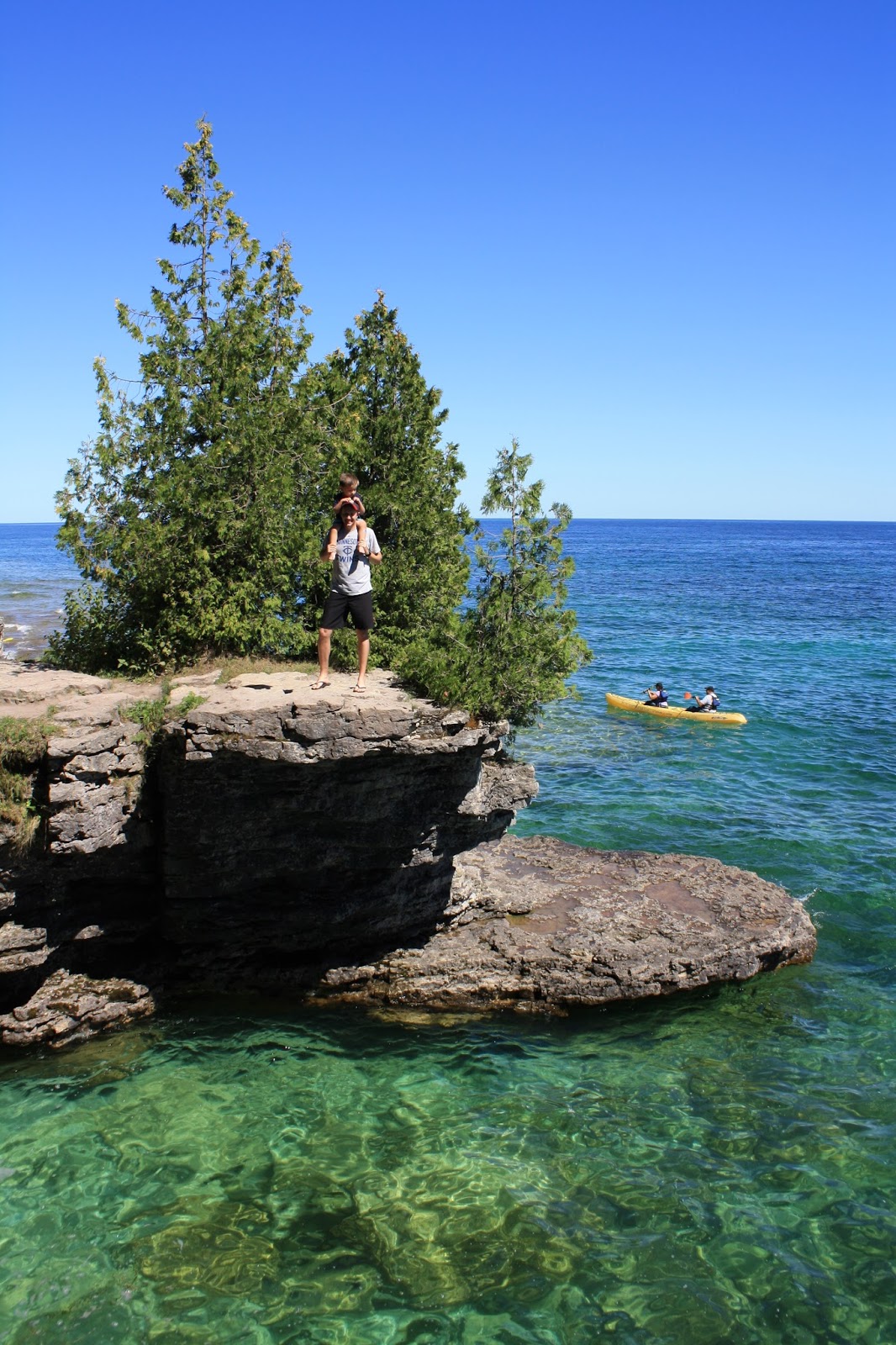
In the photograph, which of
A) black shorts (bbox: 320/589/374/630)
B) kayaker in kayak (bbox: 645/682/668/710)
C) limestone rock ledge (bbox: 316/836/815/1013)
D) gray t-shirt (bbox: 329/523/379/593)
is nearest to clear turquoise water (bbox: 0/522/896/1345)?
limestone rock ledge (bbox: 316/836/815/1013)

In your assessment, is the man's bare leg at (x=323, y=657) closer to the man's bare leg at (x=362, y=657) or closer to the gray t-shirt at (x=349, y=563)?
the man's bare leg at (x=362, y=657)

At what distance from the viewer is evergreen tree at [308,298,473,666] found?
56.2 feet

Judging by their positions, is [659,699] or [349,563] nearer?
[349,563]

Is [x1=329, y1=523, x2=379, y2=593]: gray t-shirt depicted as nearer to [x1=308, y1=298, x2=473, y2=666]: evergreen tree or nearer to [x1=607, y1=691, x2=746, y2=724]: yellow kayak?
[x1=308, y1=298, x2=473, y2=666]: evergreen tree

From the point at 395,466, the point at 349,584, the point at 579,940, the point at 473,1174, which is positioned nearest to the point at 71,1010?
the point at 473,1174

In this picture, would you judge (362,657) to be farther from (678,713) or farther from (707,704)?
(707,704)

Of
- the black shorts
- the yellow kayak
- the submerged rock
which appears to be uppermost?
the black shorts

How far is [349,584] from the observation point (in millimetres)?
13461

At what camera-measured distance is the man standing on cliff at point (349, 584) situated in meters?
13.2

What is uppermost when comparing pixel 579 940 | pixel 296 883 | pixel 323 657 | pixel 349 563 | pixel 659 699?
pixel 349 563

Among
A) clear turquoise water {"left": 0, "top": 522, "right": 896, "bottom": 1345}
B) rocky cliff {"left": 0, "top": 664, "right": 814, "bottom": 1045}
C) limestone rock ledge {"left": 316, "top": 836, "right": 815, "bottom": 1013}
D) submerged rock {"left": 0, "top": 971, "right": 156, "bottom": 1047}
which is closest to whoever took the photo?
clear turquoise water {"left": 0, "top": 522, "right": 896, "bottom": 1345}

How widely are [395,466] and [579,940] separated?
9794 millimetres

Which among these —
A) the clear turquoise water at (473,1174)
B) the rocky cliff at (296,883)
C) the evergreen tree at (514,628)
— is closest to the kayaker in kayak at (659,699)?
the clear turquoise water at (473,1174)

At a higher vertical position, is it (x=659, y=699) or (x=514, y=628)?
(x=514, y=628)
